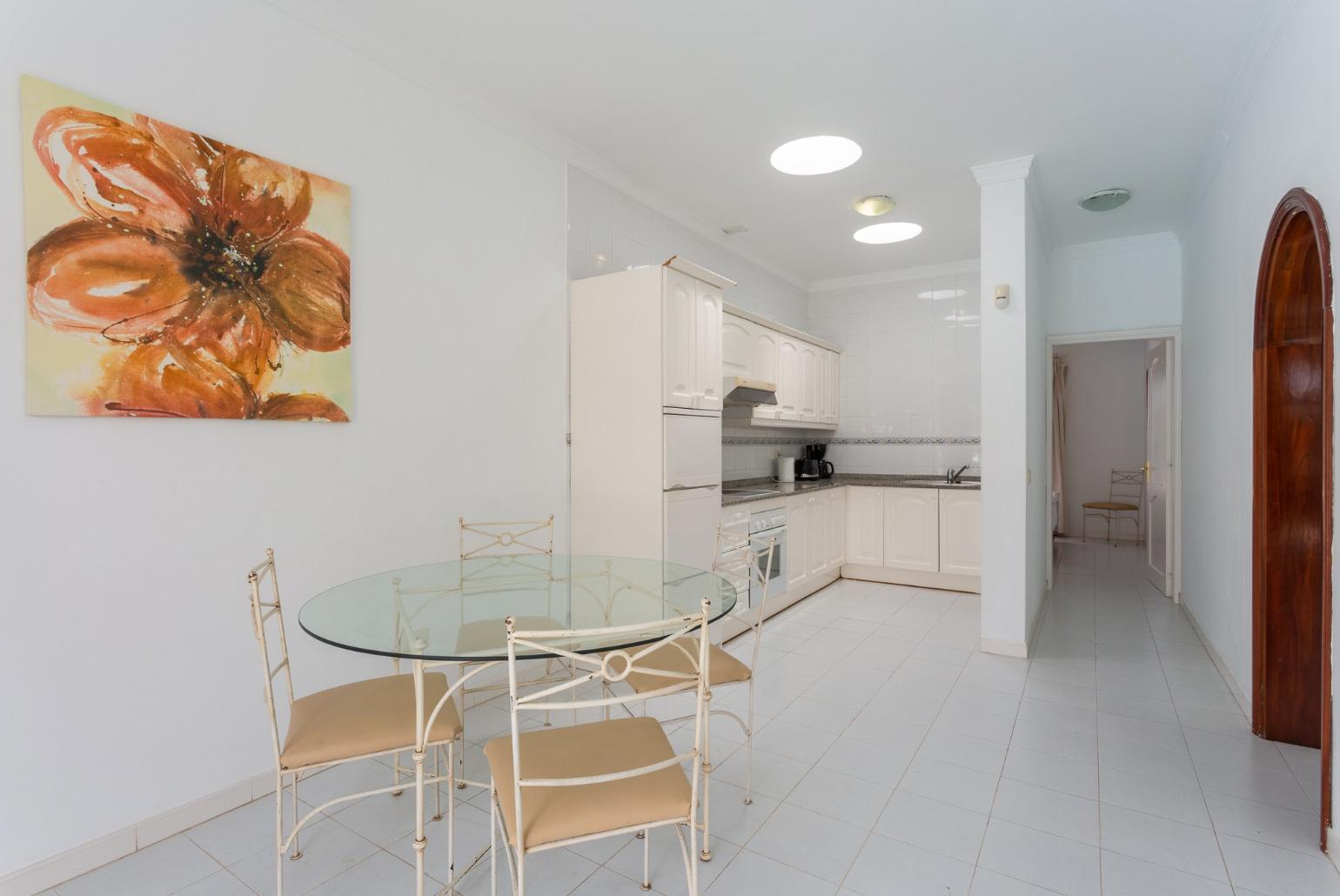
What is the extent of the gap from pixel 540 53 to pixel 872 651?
344cm

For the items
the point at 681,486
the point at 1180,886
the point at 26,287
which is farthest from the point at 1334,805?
the point at 26,287

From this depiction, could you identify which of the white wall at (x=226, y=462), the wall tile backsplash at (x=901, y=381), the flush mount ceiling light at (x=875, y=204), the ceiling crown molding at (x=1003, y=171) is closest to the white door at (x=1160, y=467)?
the wall tile backsplash at (x=901, y=381)

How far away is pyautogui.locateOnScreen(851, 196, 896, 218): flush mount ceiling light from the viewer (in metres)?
4.15

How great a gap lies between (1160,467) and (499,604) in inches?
219

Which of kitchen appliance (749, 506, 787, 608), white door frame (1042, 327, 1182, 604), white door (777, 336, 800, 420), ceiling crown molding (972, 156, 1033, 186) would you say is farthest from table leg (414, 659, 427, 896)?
white door frame (1042, 327, 1182, 604)

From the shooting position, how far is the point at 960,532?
16.9 ft

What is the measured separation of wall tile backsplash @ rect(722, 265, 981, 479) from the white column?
6.75 ft

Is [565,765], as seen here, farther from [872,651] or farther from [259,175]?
[872,651]

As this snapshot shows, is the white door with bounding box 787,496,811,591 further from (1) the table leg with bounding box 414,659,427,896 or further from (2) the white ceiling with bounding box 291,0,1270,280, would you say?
(1) the table leg with bounding box 414,659,427,896

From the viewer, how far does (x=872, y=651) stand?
3.77 m

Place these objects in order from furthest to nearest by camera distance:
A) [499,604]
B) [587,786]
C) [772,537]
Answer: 1. [772,537]
2. [499,604]
3. [587,786]

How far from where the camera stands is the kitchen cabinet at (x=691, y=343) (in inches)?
133

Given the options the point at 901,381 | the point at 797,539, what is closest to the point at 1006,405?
the point at 797,539

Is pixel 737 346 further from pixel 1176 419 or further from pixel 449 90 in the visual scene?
pixel 1176 419
